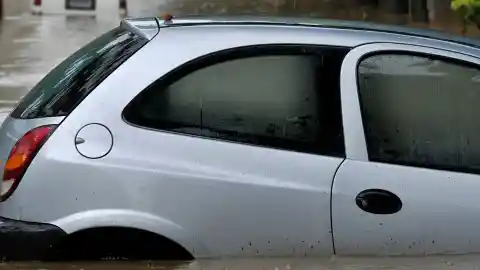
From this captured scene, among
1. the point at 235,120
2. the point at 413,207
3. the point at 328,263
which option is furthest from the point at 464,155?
the point at 235,120

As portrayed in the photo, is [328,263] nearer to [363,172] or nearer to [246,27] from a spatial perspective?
[363,172]

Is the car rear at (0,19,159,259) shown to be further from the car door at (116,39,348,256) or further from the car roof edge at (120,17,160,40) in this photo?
the car door at (116,39,348,256)

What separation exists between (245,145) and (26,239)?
102cm

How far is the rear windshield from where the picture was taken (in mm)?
4172

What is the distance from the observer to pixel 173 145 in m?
4.03

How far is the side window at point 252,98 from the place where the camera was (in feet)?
13.4

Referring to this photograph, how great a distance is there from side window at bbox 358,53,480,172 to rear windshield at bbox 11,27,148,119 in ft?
3.50

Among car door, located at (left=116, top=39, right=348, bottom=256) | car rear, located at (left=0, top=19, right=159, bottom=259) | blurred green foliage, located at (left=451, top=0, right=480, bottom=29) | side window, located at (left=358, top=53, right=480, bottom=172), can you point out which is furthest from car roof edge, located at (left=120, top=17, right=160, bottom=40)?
blurred green foliage, located at (left=451, top=0, right=480, bottom=29)

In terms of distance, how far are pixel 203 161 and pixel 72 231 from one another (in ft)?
2.08

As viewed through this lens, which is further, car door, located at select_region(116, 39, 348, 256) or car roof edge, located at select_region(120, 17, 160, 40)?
car roof edge, located at select_region(120, 17, 160, 40)

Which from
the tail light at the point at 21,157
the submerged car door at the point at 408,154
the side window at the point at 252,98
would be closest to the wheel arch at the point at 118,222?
the tail light at the point at 21,157

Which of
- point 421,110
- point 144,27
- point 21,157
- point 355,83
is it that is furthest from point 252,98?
point 21,157

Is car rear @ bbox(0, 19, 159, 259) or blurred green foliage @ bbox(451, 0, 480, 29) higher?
car rear @ bbox(0, 19, 159, 259)

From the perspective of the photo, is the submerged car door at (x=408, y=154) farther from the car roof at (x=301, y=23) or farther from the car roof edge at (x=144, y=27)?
the car roof edge at (x=144, y=27)
